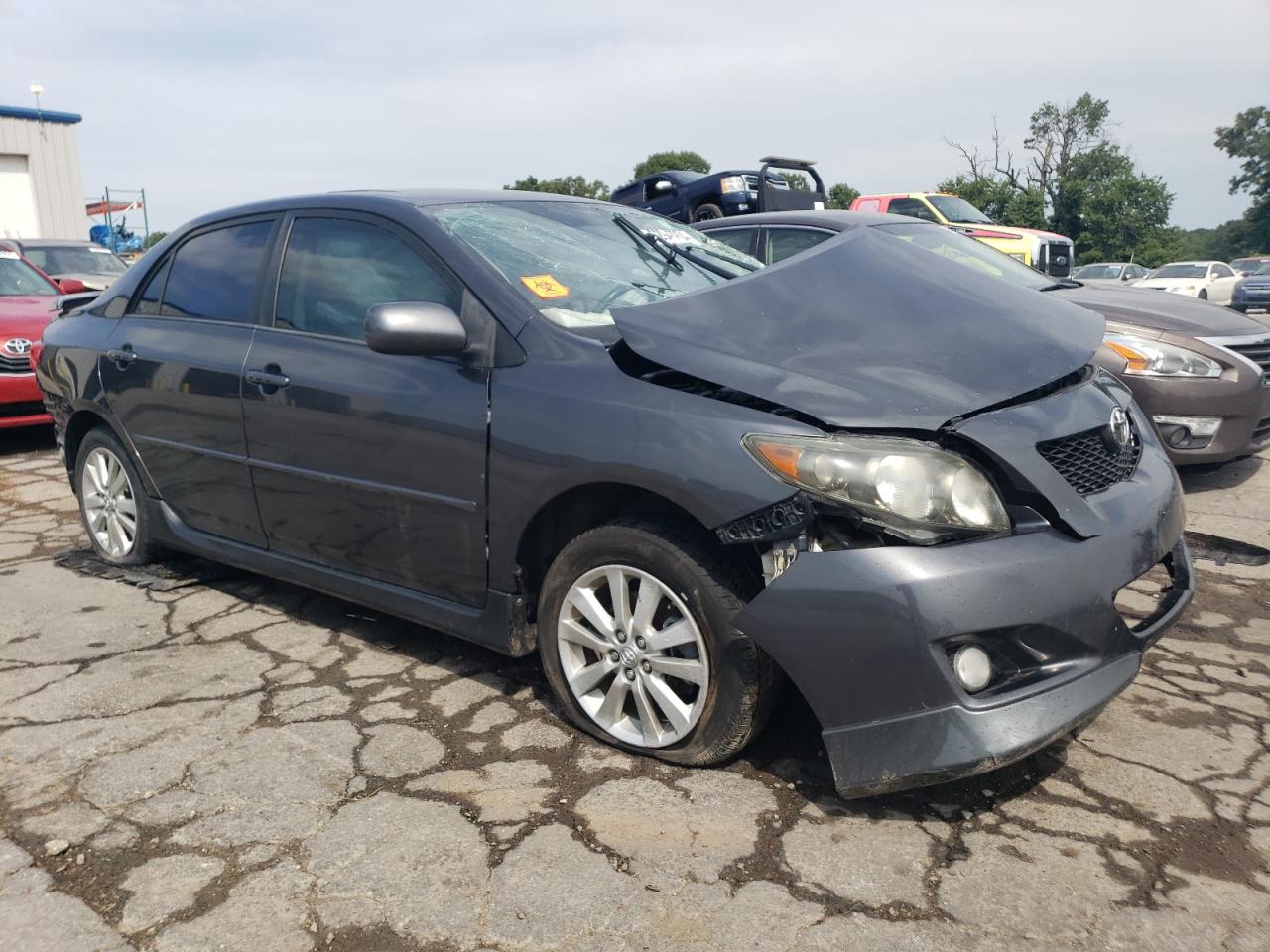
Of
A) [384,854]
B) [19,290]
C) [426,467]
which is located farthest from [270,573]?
[19,290]

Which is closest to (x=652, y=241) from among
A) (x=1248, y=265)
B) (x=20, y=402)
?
(x=20, y=402)

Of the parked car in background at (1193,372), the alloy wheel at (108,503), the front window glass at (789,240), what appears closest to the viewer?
the alloy wheel at (108,503)

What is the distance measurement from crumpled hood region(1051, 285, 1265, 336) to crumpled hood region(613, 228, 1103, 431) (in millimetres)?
2705

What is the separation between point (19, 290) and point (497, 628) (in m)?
Result: 7.69

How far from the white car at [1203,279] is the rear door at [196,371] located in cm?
2387

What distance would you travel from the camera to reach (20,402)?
24.2ft

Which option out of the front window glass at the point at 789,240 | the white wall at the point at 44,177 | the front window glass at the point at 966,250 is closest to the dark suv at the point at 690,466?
the front window glass at the point at 789,240

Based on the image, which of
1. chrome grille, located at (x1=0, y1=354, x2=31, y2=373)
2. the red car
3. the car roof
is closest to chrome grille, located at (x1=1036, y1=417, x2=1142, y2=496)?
the car roof

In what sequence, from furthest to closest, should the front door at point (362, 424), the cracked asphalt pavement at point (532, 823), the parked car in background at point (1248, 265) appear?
the parked car in background at point (1248, 265)
the front door at point (362, 424)
the cracked asphalt pavement at point (532, 823)

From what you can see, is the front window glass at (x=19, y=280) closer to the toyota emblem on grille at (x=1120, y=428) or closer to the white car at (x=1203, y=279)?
the toyota emblem on grille at (x=1120, y=428)

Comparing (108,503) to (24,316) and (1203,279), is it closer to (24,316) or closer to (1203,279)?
(24,316)

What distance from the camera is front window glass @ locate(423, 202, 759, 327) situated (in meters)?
3.04

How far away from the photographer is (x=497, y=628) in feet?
9.74

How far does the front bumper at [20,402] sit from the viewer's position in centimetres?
731
